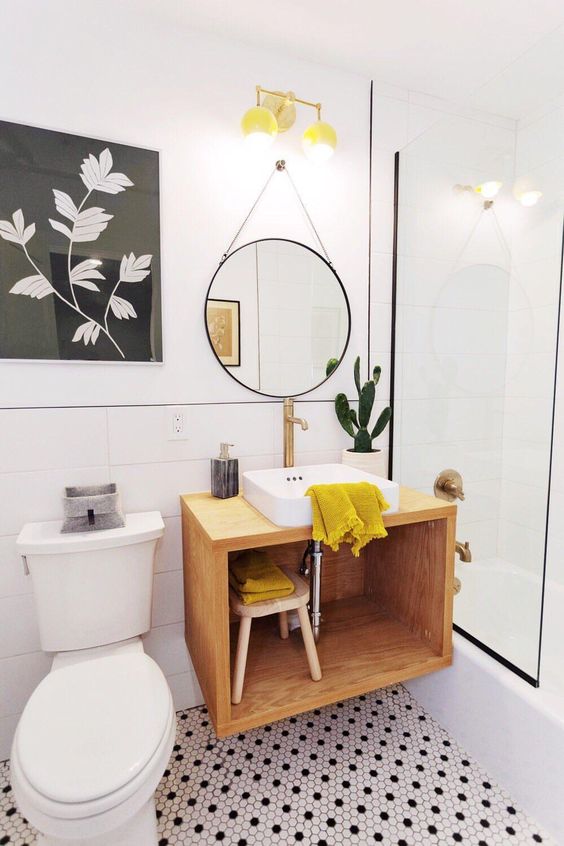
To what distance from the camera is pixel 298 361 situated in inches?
69.2

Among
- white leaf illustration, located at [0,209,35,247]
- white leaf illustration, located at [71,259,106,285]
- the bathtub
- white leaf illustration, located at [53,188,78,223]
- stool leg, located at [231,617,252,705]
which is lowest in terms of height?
the bathtub

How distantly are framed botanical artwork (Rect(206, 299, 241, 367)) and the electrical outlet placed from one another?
0.24 meters

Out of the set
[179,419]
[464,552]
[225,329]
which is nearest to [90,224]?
[225,329]

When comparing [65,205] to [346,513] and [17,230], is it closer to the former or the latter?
[17,230]

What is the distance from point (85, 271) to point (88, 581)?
968mm

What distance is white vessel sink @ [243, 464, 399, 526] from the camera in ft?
4.13

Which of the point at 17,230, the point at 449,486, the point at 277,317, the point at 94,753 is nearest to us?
the point at 94,753

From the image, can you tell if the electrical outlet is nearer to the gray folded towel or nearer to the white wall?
the white wall

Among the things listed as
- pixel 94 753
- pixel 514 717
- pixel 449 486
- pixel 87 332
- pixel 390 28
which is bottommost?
pixel 514 717

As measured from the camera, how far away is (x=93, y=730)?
3.25ft

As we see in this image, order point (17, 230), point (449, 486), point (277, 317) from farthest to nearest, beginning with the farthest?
point (449, 486), point (277, 317), point (17, 230)

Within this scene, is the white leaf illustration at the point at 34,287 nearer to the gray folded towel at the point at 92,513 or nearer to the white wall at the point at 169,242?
the white wall at the point at 169,242

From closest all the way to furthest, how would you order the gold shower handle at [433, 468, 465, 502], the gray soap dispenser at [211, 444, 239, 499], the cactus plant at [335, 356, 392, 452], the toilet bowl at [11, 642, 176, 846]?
the toilet bowl at [11, 642, 176, 846]
the gray soap dispenser at [211, 444, 239, 499]
the cactus plant at [335, 356, 392, 452]
the gold shower handle at [433, 468, 465, 502]

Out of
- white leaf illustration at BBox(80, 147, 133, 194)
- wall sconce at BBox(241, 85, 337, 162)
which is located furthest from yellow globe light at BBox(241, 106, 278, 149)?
white leaf illustration at BBox(80, 147, 133, 194)
